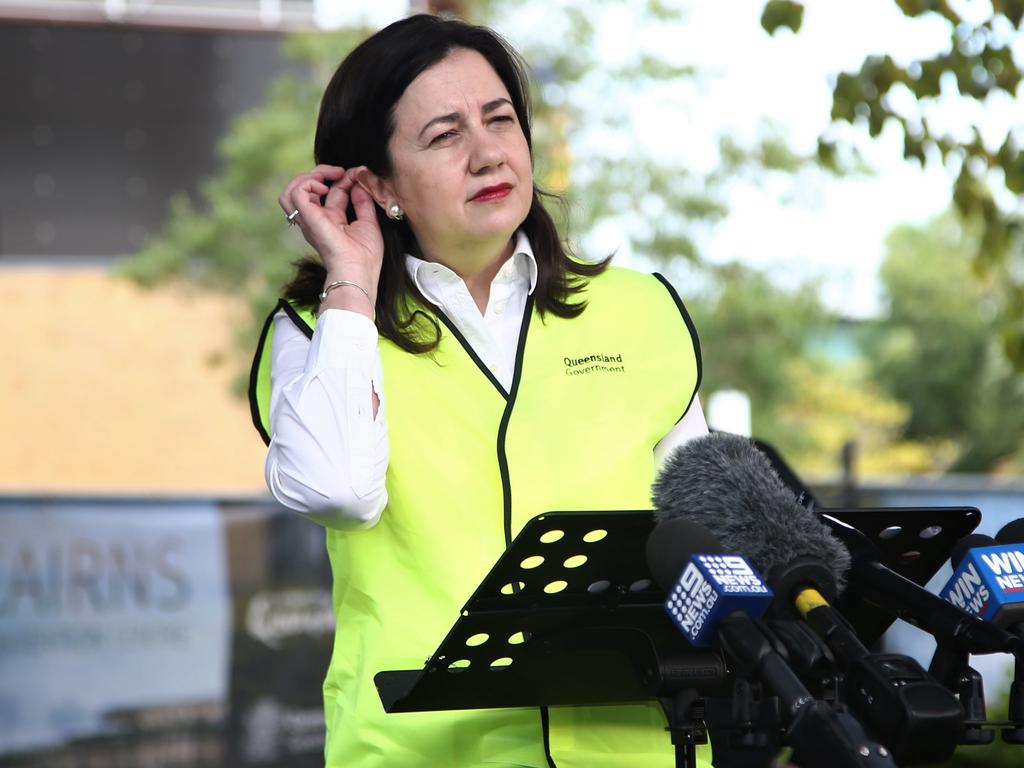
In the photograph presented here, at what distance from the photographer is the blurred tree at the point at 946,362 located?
1332 inches

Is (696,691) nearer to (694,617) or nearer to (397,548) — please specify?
(694,617)

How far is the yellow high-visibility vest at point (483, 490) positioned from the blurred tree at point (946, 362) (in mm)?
32250

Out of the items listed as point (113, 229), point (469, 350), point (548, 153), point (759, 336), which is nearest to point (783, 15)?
point (469, 350)

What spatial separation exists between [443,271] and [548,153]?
41.2 feet

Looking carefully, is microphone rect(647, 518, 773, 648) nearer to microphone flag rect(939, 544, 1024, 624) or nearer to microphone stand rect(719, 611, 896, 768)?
microphone stand rect(719, 611, 896, 768)

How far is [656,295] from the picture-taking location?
295 centimetres

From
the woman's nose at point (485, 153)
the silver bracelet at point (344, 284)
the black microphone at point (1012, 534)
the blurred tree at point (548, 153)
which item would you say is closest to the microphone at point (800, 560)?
the black microphone at point (1012, 534)

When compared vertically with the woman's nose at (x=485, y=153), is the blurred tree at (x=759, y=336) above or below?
below

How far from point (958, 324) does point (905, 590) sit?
35.9 metres

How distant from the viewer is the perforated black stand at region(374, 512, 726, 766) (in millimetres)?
1925

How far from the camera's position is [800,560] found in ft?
5.73

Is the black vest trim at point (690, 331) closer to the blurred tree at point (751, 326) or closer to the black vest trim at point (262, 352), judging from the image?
the black vest trim at point (262, 352)

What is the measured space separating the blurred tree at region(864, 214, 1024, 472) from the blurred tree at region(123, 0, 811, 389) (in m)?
18.1

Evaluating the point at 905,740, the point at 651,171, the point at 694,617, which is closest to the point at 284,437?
the point at 694,617
